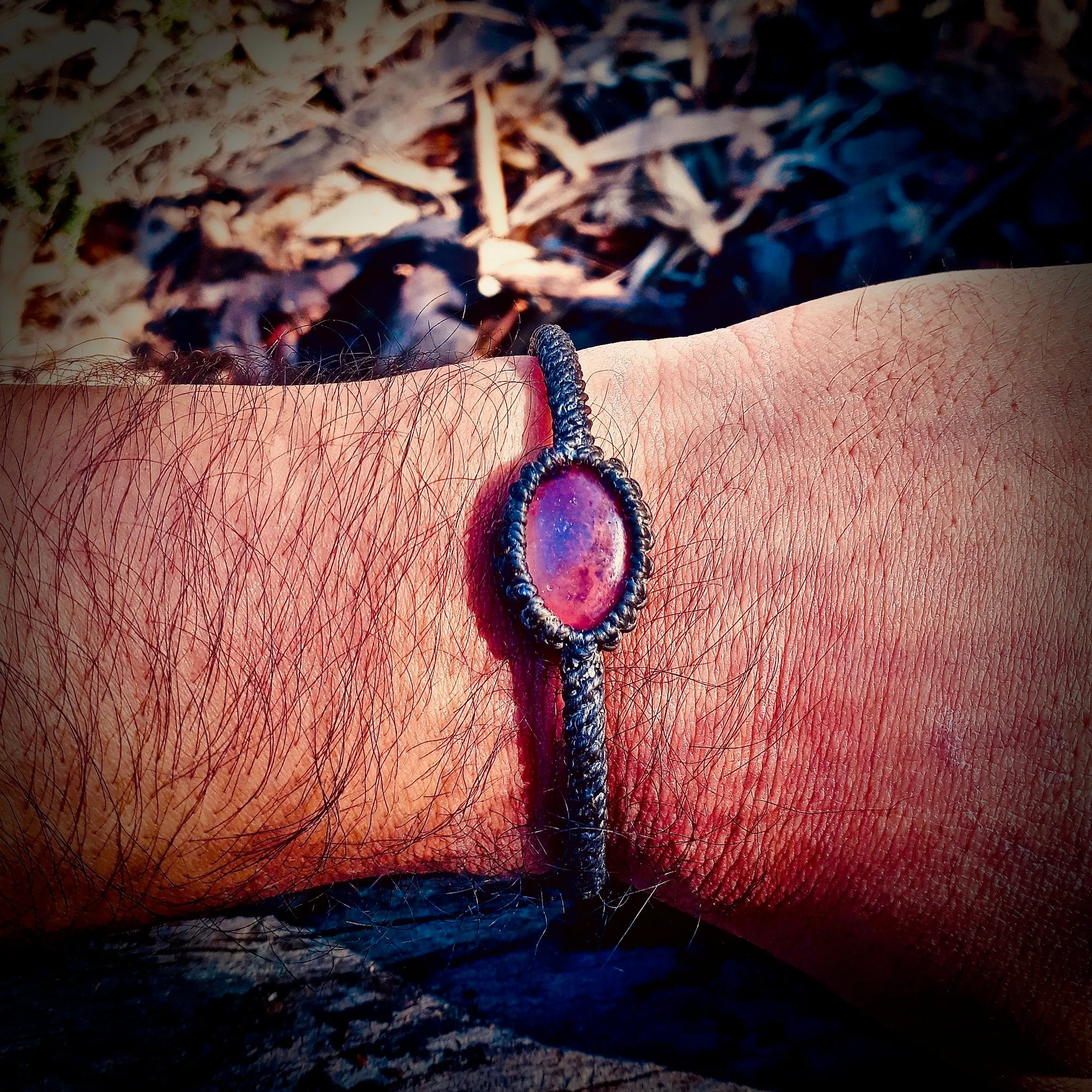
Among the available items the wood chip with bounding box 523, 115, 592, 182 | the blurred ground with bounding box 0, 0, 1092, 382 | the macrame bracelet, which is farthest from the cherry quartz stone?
the wood chip with bounding box 523, 115, 592, 182

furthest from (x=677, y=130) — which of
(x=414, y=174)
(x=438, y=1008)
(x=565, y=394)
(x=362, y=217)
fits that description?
(x=438, y=1008)

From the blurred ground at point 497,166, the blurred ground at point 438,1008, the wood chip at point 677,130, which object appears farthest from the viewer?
the wood chip at point 677,130

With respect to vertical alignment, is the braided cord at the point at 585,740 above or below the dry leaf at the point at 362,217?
below

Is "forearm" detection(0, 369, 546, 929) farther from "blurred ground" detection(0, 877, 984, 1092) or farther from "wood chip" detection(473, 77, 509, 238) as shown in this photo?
"wood chip" detection(473, 77, 509, 238)

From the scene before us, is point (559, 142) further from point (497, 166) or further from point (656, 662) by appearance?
point (656, 662)

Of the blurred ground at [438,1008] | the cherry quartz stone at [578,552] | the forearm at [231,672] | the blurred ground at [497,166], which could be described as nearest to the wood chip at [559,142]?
the blurred ground at [497,166]

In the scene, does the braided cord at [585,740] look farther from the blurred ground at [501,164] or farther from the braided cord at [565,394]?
the blurred ground at [501,164]

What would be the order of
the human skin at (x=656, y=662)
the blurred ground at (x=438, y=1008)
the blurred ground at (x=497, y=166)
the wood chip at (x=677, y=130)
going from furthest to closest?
the wood chip at (x=677, y=130) < the blurred ground at (x=497, y=166) < the blurred ground at (x=438, y=1008) < the human skin at (x=656, y=662)
